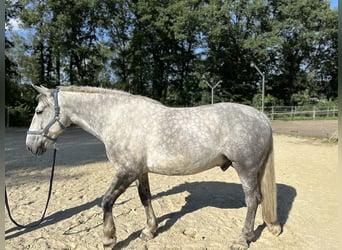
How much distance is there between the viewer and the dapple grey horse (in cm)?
296

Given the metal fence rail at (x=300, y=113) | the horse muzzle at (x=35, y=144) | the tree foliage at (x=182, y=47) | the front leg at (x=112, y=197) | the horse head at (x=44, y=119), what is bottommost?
the metal fence rail at (x=300, y=113)

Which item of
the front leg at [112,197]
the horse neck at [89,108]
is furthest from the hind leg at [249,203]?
the horse neck at [89,108]

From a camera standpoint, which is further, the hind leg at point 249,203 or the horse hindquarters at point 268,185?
the horse hindquarters at point 268,185

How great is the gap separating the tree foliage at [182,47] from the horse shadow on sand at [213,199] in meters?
26.0

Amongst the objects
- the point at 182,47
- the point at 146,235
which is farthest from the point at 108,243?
the point at 182,47

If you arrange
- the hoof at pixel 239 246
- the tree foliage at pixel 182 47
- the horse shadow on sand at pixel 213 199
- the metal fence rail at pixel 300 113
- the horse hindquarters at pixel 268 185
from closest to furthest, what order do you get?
1. the hoof at pixel 239 246
2. the horse hindquarters at pixel 268 185
3. the horse shadow on sand at pixel 213 199
4. the metal fence rail at pixel 300 113
5. the tree foliage at pixel 182 47

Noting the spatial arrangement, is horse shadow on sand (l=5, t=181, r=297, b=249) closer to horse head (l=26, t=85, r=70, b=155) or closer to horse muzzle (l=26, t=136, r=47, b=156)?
horse muzzle (l=26, t=136, r=47, b=156)

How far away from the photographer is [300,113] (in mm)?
29125

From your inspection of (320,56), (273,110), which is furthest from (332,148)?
(320,56)

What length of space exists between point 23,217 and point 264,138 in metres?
3.41

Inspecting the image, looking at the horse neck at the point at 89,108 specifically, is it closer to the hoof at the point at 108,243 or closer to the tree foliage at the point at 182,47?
the hoof at the point at 108,243

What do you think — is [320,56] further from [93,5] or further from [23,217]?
[23,217]

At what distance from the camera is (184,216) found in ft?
13.3

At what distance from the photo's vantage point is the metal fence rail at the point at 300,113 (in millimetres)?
27544
